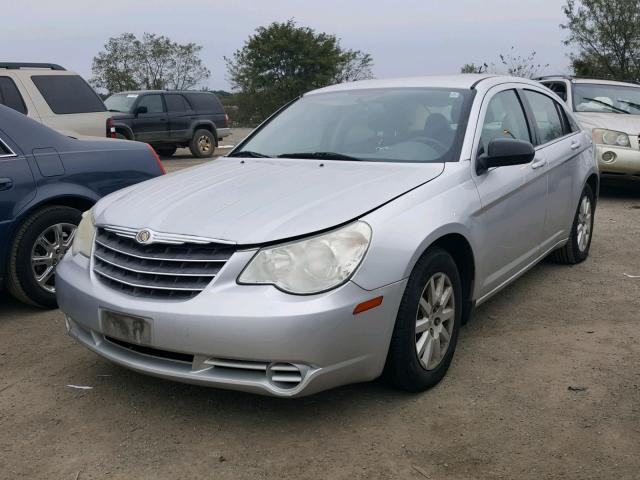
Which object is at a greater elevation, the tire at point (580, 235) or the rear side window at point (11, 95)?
the rear side window at point (11, 95)

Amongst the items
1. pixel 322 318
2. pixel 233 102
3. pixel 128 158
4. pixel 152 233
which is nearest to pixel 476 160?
pixel 322 318

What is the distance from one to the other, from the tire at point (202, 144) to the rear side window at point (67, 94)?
8.19 metres

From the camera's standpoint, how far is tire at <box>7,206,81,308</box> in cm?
471

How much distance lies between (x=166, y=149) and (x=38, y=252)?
524 inches

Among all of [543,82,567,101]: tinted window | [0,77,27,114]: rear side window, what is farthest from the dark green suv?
[543,82,567,101]: tinted window

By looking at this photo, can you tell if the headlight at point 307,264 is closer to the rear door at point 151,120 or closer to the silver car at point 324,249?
the silver car at point 324,249

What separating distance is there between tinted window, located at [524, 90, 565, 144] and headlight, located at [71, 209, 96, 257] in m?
3.07

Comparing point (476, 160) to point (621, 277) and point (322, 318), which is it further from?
point (621, 277)

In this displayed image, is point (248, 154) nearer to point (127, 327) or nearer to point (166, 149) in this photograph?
point (127, 327)

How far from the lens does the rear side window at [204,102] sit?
58.0 feet

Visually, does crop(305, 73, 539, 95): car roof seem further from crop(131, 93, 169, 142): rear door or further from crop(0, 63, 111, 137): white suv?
crop(131, 93, 169, 142): rear door

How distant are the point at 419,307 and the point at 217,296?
999 mm

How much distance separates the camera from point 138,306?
308 centimetres

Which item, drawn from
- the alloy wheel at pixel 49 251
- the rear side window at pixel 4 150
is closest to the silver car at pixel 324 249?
the alloy wheel at pixel 49 251
